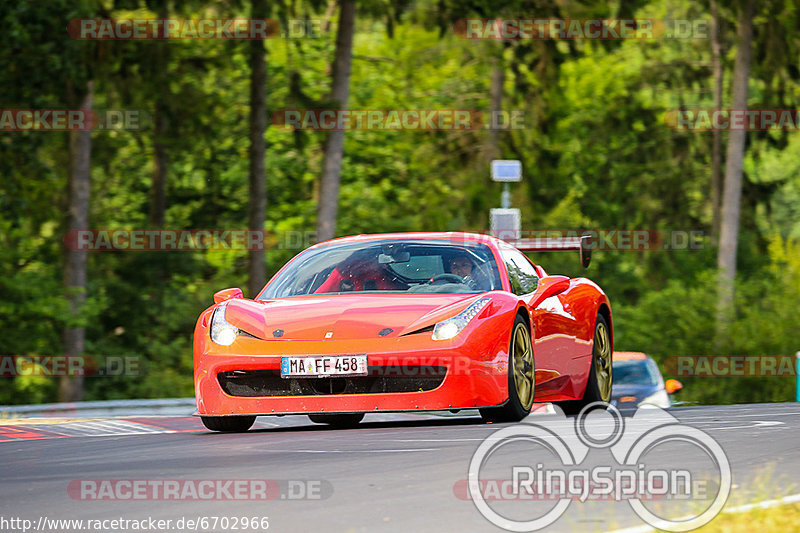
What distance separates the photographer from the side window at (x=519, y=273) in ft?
33.6

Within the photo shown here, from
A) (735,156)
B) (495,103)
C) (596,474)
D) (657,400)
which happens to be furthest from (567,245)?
(495,103)

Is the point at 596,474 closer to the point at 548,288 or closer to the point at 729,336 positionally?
the point at 548,288

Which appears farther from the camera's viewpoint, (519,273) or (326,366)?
(519,273)

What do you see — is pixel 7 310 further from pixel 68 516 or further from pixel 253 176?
pixel 68 516

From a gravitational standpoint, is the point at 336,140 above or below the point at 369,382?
above

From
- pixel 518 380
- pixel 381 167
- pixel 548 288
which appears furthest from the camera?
pixel 381 167

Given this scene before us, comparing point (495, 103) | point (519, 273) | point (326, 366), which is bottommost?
point (326, 366)

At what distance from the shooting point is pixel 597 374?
38.0 ft

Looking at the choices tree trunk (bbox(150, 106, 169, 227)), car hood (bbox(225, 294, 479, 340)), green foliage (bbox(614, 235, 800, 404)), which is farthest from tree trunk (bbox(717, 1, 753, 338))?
car hood (bbox(225, 294, 479, 340))

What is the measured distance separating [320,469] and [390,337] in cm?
177

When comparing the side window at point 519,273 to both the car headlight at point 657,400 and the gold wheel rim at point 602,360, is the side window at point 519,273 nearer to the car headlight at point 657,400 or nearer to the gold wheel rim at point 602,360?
the gold wheel rim at point 602,360

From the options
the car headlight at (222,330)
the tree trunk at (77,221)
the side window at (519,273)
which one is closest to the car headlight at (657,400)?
the side window at (519,273)

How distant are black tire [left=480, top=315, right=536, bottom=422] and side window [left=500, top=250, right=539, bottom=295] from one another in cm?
52

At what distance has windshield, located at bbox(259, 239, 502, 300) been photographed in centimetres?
1000
